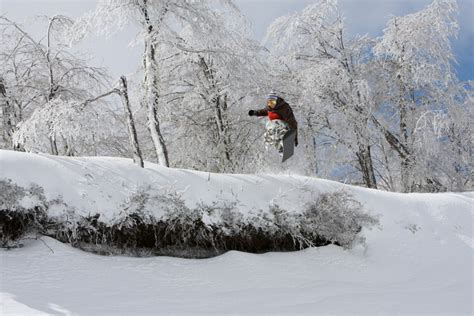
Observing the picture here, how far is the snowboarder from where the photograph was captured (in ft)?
24.1

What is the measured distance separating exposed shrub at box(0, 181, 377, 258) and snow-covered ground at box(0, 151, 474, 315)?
0.52 feet

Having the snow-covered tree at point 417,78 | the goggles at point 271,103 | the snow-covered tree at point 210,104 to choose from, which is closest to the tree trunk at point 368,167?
the snow-covered tree at point 417,78

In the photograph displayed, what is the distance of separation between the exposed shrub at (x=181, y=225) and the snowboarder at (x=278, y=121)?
1065 millimetres

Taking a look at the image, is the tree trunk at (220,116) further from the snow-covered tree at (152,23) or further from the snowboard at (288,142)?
the snowboard at (288,142)

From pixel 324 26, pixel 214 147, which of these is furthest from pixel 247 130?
pixel 324 26

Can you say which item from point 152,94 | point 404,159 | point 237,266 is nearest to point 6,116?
point 152,94

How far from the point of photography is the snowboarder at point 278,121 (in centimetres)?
735

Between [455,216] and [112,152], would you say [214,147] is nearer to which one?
[112,152]

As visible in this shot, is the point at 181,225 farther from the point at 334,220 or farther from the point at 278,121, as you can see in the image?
the point at 334,220

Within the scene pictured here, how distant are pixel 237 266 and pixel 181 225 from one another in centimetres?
95

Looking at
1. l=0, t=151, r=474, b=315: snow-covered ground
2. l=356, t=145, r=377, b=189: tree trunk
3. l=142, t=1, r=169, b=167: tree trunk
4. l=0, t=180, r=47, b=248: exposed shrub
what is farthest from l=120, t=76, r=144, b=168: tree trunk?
l=356, t=145, r=377, b=189: tree trunk

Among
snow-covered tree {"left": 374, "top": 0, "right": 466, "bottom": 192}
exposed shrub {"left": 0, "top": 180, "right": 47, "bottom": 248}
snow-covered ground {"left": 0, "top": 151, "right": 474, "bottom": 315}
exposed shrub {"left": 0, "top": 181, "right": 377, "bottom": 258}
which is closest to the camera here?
snow-covered ground {"left": 0, "top": 151, "right": 474, "bottom": 315}

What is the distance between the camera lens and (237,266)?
6.36 meters

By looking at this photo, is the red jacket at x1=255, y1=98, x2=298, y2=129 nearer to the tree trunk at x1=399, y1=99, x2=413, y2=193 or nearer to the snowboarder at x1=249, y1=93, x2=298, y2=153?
the snowboarder at x1=249, y1=93, x2=298, y2=153
